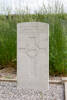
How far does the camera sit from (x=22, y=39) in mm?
4621

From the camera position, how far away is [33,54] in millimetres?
4613

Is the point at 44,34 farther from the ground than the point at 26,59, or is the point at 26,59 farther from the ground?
the point at 44,34

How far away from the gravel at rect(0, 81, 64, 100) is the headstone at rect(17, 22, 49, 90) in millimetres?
Answer: 199

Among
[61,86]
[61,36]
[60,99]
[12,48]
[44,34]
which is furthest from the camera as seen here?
[12,48]

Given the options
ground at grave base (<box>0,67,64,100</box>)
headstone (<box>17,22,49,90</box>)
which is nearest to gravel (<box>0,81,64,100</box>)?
ground at grave base (<box>0,67,64,100</box>)

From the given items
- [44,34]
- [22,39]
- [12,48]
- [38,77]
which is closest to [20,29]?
[22,39]

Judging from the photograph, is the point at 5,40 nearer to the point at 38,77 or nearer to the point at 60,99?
the point at 38,77

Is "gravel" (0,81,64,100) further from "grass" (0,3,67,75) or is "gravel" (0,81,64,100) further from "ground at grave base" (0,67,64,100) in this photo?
"grass" (0,3,67,75)

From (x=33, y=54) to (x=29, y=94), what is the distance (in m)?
0.77

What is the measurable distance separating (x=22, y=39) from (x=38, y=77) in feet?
2.65

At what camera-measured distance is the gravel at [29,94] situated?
4.26 meters

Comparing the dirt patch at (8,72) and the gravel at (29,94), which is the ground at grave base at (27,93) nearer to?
the gravel at (29,94)

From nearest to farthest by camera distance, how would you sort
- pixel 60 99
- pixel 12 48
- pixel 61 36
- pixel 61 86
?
pixel 60 99 < pixel 61 86 < pixel 61 36 < pixel 12 48

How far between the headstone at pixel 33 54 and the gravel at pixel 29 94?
0.20m
